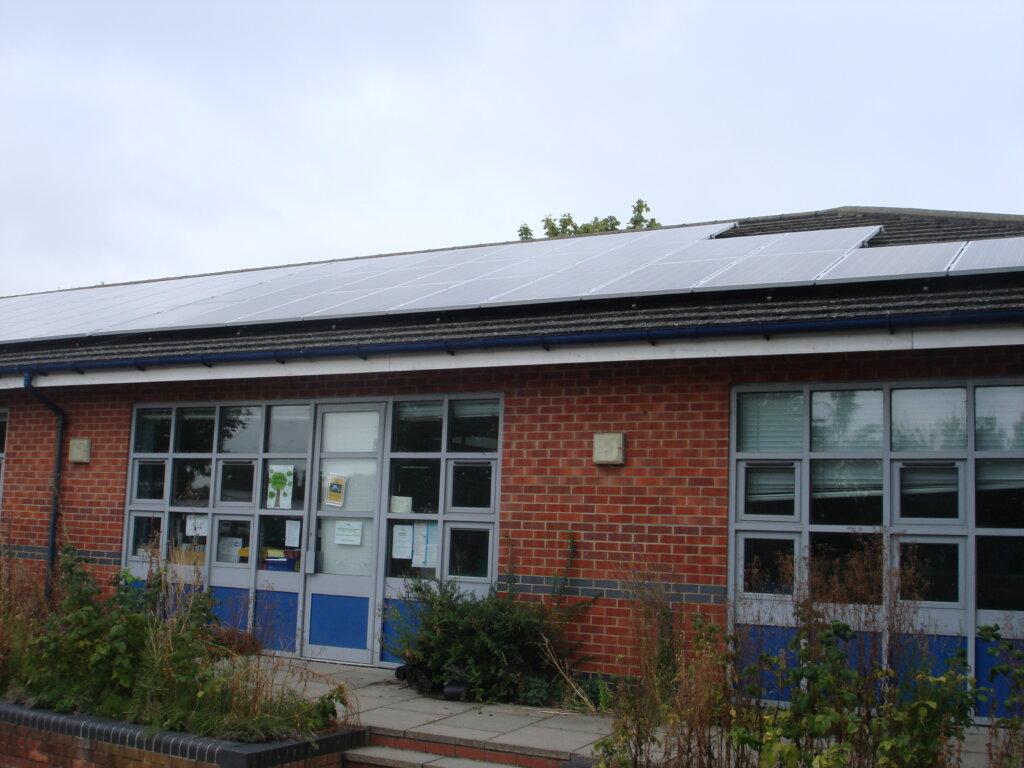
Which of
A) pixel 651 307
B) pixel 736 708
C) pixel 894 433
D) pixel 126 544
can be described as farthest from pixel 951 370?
pixel 126 544

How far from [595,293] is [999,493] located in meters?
3.31

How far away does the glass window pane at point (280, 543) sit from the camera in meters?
10.0

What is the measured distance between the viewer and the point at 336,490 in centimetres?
989

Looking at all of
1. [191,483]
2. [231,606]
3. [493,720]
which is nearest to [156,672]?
[493,720]

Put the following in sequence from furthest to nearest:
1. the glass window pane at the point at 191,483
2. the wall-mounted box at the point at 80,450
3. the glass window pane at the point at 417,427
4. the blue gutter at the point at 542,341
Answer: the wall-mounted box at the point at 80,450 < the glass window pane at the point at 191,483 < the glass window pane at the point at 417,427 < the blue gutter at the point at 542,341

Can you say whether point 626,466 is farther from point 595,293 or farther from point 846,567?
point 846,567

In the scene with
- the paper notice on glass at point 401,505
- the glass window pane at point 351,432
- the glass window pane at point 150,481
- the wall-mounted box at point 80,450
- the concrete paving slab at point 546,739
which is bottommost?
the concrete paving slab at point 546,739

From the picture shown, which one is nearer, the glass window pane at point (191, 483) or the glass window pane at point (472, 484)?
the glass window pane at point (472, 484)

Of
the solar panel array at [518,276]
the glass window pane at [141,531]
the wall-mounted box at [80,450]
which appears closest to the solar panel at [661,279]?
the solar panel array at [518,276]

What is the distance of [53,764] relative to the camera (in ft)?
23.2

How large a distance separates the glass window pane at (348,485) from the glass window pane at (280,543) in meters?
0.41

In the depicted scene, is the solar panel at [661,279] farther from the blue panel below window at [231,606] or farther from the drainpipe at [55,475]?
the drainpipe at [55,475]

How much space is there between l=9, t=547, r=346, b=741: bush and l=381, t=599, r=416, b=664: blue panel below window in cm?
150

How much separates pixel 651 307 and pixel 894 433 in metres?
2.03
